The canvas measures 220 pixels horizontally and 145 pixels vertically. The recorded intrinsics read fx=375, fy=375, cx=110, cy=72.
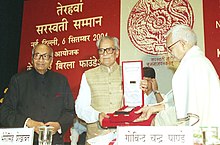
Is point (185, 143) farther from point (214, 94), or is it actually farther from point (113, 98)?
point (113, 98)

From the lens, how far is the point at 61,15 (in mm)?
3896

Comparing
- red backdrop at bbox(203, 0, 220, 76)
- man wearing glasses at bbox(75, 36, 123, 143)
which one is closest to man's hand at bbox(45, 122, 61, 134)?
man wearing glasses at bbox(75, 36, 123, 143)

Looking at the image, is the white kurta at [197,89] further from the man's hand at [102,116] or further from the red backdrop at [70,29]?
the red backdrop at [70,29]

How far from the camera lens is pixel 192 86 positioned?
2.46 meters

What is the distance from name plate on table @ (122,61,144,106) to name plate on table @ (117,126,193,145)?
0.92 metres

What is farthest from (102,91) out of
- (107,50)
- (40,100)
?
(40,100)

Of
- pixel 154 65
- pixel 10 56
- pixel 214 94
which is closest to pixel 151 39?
pixel 154 65

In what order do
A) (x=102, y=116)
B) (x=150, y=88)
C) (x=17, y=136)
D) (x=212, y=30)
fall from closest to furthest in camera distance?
(x=17, y=136)
(x=102, y=116)
(x=150, y=88)
(x=212, y=30)

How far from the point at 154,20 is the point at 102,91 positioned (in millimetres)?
867

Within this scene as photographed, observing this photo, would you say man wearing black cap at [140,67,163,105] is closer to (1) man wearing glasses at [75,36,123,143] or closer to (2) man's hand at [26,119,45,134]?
(1) man wearing glasses at [75,36,123,143]

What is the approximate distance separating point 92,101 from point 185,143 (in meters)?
1.44

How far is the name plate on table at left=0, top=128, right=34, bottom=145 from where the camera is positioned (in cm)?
210

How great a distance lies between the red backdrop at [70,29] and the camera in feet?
12.0

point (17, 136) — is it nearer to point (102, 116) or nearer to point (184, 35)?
point (102, 116)
